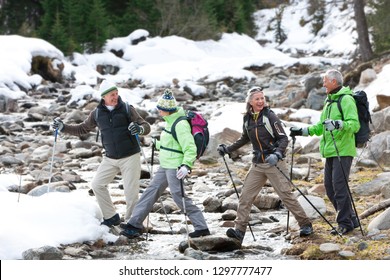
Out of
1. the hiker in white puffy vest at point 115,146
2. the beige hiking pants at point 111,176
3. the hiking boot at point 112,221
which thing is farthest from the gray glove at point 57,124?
the hiking boot at point 112,221

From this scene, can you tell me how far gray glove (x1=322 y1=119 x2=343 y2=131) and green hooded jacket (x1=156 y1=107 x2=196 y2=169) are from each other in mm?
1542

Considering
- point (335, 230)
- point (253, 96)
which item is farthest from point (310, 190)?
point (253, 96)

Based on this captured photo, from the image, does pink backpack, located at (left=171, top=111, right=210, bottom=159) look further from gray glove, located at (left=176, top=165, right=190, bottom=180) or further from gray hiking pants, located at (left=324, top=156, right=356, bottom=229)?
gray hiking pants, located at (left=324, top=156, right=356, bottom=229)

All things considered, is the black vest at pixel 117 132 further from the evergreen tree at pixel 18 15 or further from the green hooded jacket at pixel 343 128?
the evergreen tree at pixel 18 15

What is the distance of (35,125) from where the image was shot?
837 inches

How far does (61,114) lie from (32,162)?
9.20 metres

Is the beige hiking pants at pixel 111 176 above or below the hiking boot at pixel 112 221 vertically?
above

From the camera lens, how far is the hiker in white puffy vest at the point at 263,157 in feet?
24.0

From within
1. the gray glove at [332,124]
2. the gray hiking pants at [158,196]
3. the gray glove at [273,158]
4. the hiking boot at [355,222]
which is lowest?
the hiking boot at [355,222]

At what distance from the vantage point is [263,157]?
741 centimetres

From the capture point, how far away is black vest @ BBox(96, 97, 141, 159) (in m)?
8.11

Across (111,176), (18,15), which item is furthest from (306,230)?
(18,15)

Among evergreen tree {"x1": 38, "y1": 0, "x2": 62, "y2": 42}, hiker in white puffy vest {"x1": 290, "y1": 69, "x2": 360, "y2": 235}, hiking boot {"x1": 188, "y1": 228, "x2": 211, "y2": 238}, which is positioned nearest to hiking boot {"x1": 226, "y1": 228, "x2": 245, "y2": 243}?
hiking boot {"x1": 188, "y1": 228, "x2": 211, "y2": 238}

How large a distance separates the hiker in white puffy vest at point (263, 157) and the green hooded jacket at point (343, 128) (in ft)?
2.06
